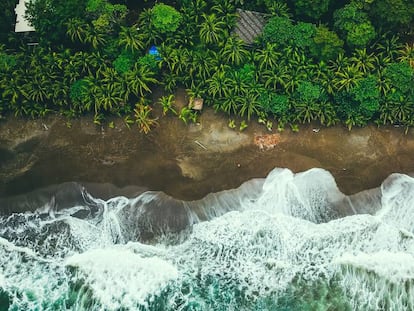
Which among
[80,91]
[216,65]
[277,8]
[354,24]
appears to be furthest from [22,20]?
[354,24]

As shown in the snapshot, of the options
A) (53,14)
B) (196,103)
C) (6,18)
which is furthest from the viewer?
(6,18)

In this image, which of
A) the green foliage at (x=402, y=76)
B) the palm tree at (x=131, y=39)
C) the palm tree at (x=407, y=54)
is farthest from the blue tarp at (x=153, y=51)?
the palm tree at (x=407, y=54)

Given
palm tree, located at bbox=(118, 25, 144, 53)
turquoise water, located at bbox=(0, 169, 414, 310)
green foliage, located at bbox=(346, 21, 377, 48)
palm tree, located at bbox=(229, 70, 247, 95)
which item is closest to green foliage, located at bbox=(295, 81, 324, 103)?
palm tree, located at bbox=(229, 70, 247, 95)

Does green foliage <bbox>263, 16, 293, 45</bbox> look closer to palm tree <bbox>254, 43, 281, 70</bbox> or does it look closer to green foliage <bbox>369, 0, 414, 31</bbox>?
palm tree <bbox>254, 43, 281, 70</bbox>

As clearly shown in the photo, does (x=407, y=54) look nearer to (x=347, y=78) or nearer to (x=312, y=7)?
(x=347, y=78)

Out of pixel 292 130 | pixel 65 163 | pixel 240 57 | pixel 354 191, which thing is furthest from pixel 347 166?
pixel 65 163

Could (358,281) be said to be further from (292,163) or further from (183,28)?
(183,28)

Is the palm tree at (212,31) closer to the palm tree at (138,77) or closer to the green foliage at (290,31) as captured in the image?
the green foliage at (290,31)
